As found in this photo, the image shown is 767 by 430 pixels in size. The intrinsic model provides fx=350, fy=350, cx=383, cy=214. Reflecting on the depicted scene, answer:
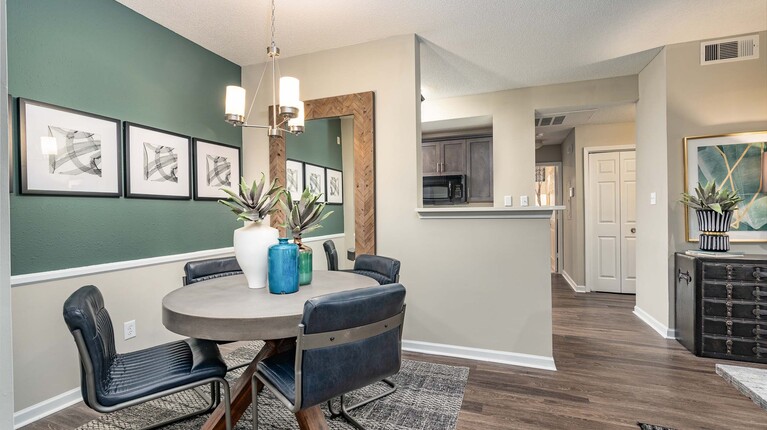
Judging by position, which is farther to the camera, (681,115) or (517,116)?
(517,116)

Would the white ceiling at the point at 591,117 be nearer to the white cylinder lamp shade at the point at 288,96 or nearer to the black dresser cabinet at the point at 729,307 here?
the black dresser cabinet at the point at 729,307

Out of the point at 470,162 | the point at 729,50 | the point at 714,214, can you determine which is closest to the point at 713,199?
the point at 714,214

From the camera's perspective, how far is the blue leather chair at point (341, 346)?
3.93 ft

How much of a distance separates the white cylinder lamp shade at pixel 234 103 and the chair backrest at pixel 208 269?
0.93m

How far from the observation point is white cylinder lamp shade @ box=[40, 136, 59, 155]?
6.64ft

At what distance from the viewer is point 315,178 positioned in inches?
130

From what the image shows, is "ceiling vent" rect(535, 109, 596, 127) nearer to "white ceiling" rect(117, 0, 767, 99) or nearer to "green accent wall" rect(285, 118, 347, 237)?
"white ceiling" rect(117, 0, 767, 99)

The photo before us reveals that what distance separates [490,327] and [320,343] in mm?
1877

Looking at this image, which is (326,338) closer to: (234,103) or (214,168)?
(234,103)

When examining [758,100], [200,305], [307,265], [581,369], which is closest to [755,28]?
[758,100]

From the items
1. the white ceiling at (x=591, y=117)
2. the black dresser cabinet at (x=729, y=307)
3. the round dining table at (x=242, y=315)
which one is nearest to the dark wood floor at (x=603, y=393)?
the black dresser cabinet at (x=729, y=307)

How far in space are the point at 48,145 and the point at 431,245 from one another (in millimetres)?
2591

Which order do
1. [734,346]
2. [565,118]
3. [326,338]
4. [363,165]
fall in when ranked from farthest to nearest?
[565,118]
[363,165]
[734,346]
[326,338]

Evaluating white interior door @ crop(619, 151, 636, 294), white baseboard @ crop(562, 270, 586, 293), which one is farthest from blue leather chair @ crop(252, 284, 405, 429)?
white interior door @ crop(619, 151, 636, 294)
